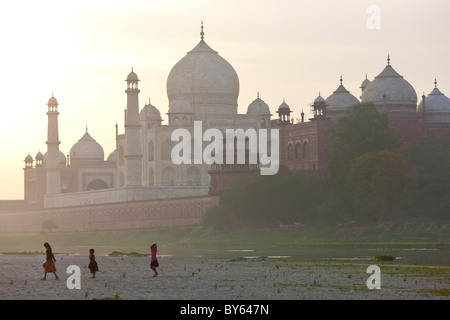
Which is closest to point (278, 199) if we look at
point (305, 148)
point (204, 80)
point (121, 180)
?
point (305, 148)

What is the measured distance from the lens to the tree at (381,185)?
7438 centimetres

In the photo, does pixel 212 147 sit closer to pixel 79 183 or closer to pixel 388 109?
pixel 388 109

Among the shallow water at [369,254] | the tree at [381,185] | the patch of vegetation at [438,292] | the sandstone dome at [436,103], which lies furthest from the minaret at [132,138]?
the patch of vegetation at [438,292]

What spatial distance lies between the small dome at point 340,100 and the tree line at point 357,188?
14568 mm

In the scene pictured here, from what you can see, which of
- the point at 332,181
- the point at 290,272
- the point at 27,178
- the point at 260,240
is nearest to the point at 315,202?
the point at 332,181

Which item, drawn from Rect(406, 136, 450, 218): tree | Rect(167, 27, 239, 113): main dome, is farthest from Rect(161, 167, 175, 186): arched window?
Rect(406, 136, 450, 218): tree

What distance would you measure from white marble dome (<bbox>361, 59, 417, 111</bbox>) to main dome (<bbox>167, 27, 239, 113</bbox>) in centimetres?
2386

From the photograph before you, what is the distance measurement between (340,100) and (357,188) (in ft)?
112

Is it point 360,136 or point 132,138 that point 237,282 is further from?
point 132,138

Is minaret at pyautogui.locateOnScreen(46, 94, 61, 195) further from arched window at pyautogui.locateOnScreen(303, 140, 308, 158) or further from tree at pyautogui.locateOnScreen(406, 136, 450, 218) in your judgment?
tree at pyautogui.locateOnScreen(406, 136, 450, 218)

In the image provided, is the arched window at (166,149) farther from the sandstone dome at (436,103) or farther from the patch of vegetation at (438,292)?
the patch of vegetation at (438,292)

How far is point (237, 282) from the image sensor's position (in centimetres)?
3534

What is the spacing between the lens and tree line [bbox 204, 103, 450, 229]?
75000 mm
